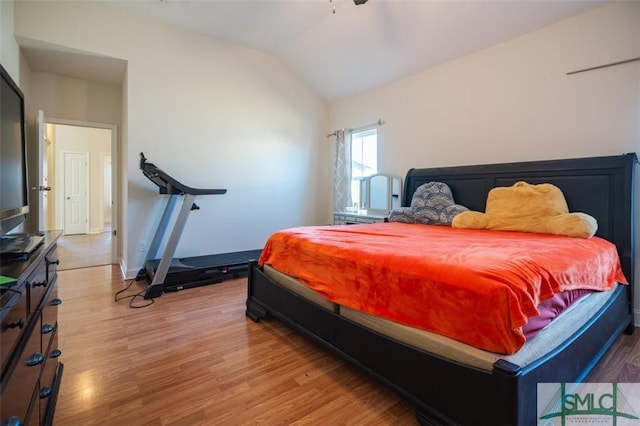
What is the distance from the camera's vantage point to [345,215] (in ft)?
14.8

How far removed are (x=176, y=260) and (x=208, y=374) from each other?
235cm

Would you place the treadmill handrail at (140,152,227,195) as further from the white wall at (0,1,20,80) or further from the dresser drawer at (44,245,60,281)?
the dresser drawer at (44,245,60,281)

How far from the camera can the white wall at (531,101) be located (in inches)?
99.8

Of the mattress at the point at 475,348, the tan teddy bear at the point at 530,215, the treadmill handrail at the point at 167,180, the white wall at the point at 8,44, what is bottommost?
the mattress at the point at 475,348

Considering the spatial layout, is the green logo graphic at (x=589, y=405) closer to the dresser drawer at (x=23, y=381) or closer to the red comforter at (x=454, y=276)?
the red comforter at (x=454, y=276)

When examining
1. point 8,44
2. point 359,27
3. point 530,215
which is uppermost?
point 359,27

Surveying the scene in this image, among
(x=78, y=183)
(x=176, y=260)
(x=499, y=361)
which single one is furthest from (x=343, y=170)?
(x=78, y=183)

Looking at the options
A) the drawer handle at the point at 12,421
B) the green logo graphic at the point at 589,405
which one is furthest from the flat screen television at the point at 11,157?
the green logo graphic at the point at 589,405

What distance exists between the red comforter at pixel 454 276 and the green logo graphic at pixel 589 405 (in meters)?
0.50

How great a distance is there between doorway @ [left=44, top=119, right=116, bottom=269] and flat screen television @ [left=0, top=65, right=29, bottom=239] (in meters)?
5.34

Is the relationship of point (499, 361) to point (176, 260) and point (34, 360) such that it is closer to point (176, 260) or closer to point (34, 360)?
point (34, 360)

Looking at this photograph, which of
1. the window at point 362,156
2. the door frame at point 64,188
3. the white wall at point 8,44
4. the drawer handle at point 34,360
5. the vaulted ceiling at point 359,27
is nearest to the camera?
the drawer handle at point 34,360

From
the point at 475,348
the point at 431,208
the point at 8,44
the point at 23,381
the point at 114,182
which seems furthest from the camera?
the point at 114,182

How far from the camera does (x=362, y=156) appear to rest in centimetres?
500
